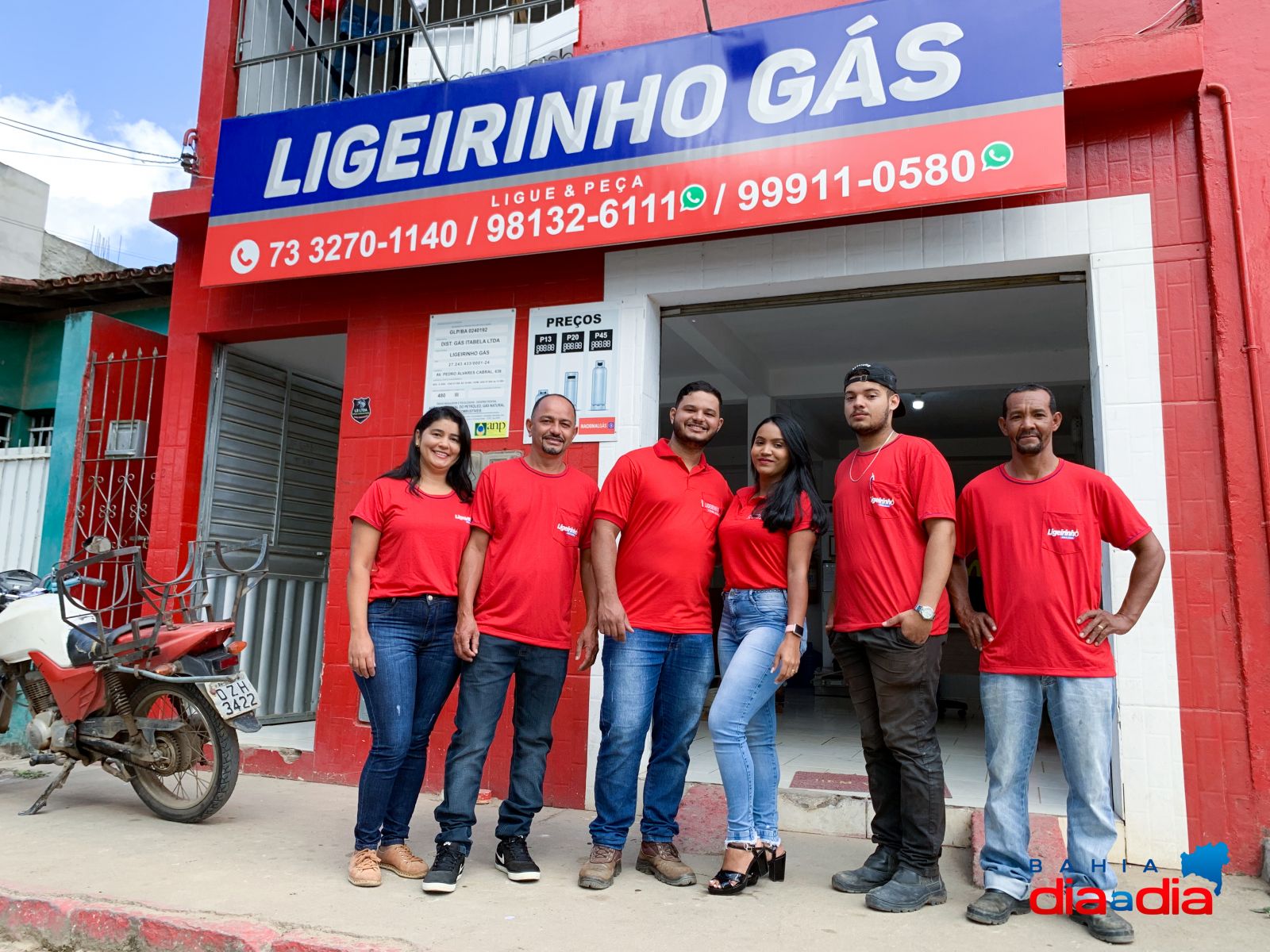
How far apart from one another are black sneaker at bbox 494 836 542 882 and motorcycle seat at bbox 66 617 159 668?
7.08ft

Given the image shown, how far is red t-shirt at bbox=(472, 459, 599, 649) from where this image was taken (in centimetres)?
354

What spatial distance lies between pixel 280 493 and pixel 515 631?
4279mm

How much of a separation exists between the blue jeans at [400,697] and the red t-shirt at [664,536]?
0.72 m

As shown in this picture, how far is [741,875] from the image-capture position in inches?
134

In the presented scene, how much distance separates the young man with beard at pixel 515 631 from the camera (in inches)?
138

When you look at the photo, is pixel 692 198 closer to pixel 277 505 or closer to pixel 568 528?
pixel 568 528

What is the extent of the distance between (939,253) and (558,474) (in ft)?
7.65

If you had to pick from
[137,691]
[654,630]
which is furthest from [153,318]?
[654,630]

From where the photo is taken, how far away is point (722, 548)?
3.60 meters

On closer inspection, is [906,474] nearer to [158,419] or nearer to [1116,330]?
[1116,330]

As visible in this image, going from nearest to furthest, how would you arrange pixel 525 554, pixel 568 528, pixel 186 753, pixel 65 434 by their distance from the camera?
pixel 525 554 < pixel 568 528 < pixel 186 753 < pixel 65 434

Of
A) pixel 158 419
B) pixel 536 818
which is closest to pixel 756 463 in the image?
pixel 536 818

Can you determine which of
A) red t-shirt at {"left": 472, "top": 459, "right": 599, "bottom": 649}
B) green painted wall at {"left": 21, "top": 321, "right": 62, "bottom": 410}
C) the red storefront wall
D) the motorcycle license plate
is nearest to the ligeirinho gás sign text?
the red storefront wall

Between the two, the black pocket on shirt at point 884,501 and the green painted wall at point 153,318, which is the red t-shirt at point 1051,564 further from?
the green painted wall at point 153,318
